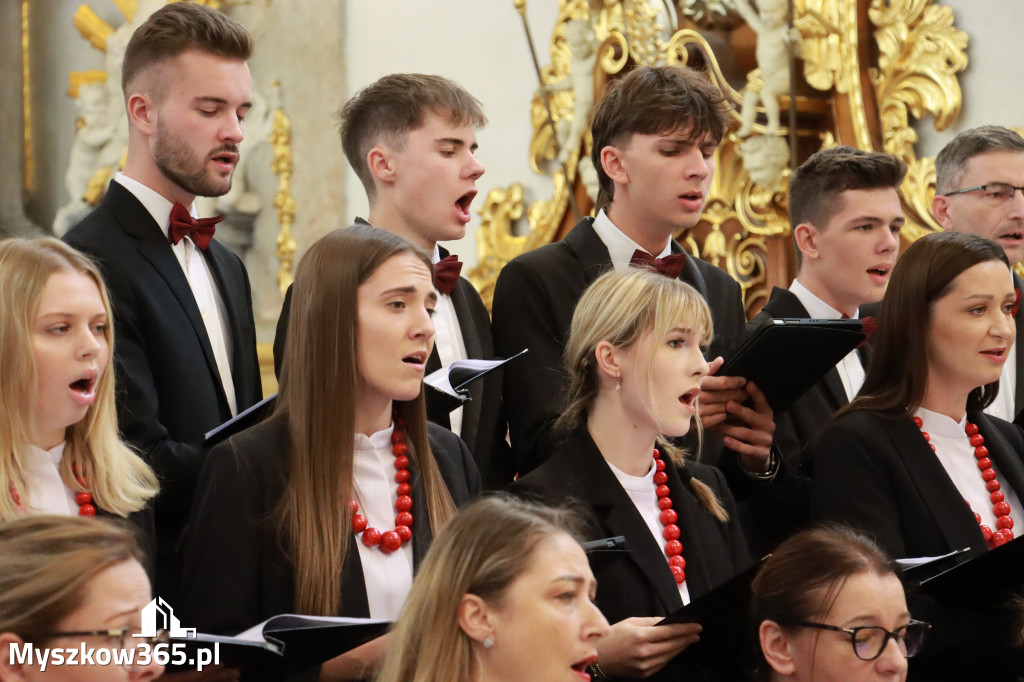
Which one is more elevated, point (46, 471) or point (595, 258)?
point (595, 258)

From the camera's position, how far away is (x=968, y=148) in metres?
4.32

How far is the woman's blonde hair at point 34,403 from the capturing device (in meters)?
2.64

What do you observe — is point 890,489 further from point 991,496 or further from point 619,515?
point 619,515

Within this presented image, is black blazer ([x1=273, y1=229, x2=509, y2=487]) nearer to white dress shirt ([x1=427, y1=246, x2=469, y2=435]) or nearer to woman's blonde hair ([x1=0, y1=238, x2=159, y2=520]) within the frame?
white dress shirt ([x1=427, y1=246, x2=469, y2=435])

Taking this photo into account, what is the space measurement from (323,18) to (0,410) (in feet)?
17.5

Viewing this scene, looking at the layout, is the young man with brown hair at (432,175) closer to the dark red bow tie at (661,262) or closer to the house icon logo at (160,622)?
the dark red bow tie at (661,262)

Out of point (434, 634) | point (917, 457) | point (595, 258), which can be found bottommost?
point (434, 634)

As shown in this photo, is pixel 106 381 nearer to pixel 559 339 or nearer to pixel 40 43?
pixel 559 339

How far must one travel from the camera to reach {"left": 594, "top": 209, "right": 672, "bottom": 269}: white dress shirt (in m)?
3.65

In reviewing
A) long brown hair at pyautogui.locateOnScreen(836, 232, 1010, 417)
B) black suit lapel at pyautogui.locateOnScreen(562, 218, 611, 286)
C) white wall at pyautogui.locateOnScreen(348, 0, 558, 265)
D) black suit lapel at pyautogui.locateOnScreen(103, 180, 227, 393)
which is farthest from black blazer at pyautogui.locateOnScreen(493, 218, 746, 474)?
white wall at pyautogui.locateOnScreen(348, 0, 558, 265)

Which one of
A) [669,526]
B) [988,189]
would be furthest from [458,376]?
[988,189]

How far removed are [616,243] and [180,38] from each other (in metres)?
1.18

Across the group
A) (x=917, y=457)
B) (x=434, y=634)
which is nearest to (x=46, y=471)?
(x=434, y=634)

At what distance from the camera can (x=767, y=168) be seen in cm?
529
